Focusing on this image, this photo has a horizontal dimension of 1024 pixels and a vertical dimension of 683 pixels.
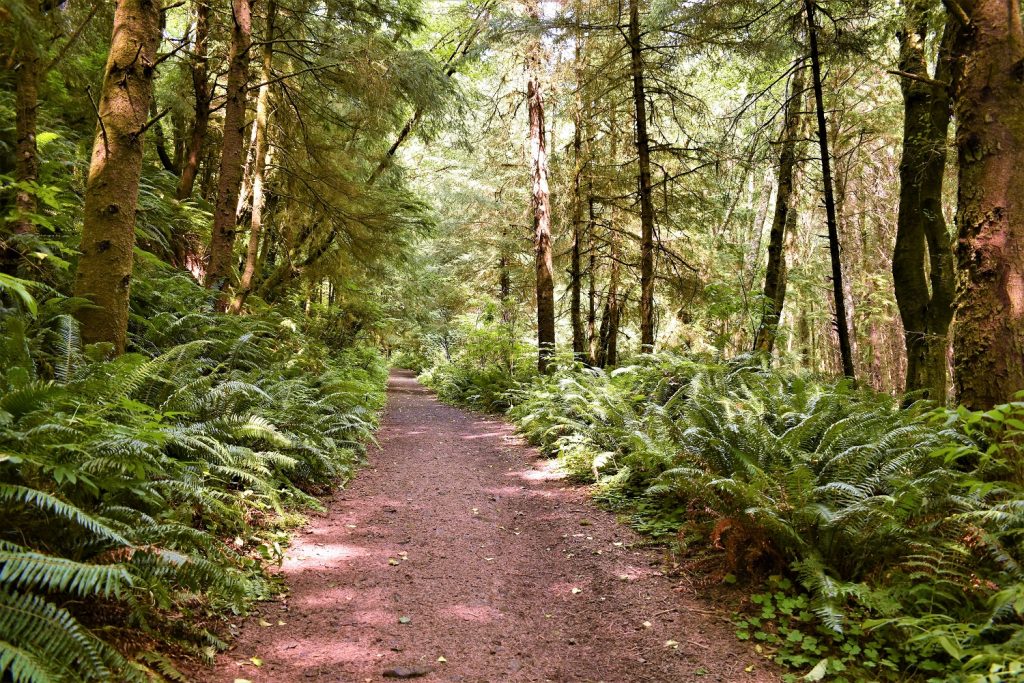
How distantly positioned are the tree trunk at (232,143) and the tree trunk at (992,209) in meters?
7.72

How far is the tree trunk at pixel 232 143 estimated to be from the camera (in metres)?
7.36

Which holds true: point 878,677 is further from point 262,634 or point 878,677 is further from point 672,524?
point 262,634

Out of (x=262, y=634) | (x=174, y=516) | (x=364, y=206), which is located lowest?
(x=262, y=634)

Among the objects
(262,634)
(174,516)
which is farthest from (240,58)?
(262,634)

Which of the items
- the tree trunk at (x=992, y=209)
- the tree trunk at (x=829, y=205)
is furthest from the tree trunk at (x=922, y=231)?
the tree trunk at (x=992, y=209)

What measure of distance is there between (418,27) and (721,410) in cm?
756

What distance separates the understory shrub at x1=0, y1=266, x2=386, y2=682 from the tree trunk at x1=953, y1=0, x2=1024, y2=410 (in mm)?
4970

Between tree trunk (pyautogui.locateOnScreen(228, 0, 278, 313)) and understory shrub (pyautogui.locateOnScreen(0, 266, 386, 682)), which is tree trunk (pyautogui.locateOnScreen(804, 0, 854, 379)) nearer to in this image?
understory shrub (pyautogui.locateOnScreen(0, 266, 386, 682))

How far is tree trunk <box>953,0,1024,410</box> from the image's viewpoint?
3.91m

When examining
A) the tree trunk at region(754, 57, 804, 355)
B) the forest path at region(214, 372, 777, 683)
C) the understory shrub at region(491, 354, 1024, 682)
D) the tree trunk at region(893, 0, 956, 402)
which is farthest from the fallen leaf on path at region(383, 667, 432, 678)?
the tree trunk at region(754, 57, 804, 355)

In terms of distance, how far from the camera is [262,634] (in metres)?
2.99

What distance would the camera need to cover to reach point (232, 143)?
755 cm

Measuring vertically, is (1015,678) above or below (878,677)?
above

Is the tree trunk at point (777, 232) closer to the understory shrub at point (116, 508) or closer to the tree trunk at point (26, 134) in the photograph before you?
the understory shrub at point (116, 508)
